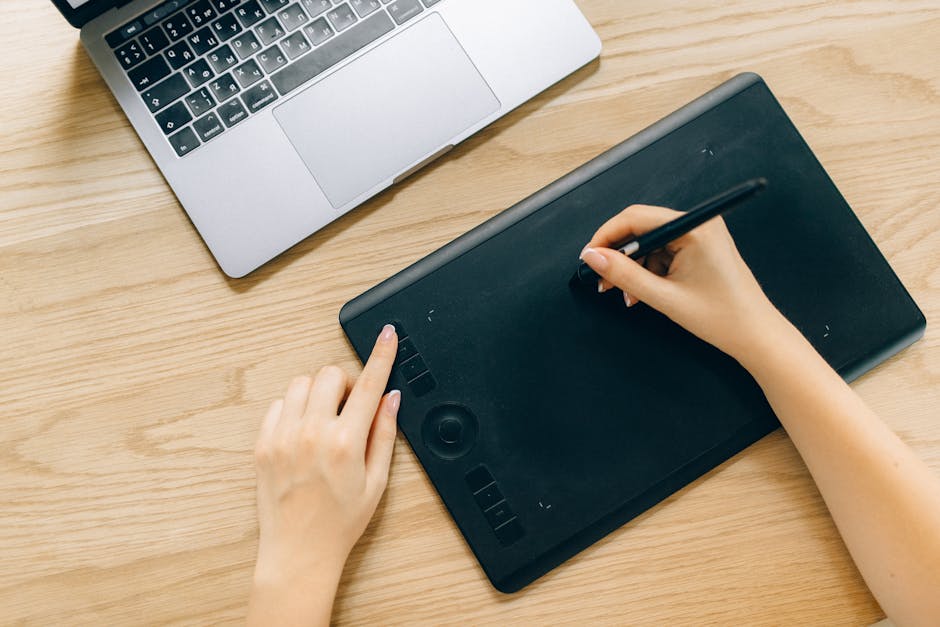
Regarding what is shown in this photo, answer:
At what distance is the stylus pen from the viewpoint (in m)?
0.46

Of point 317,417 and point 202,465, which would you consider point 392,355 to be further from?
point 202,465

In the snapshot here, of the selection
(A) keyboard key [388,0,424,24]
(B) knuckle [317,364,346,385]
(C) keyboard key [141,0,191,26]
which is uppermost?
(C) keyboard key [141,0,191,26]

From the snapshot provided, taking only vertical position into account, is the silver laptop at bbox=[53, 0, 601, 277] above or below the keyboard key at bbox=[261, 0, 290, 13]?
below

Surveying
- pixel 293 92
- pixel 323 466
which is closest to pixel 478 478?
pixel 323 466

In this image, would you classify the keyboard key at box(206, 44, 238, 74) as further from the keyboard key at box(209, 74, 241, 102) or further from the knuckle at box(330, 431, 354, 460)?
the knuckle at box(330, 431, 354, 460)

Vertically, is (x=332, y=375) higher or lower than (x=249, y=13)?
lower

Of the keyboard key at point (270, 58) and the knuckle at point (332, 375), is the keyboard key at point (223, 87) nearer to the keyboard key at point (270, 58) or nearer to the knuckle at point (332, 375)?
the keyboard key at point (270, 58)

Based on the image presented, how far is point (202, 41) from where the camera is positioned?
1.89ft

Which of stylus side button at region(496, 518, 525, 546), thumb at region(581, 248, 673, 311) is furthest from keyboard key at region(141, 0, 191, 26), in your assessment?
stylus side button at region(496, 518, 525, 546)

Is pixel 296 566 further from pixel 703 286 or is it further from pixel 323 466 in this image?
pixel 703 286

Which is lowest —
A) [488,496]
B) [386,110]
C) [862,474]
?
[862,474]

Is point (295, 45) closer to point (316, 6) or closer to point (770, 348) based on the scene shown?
point (316, 6)

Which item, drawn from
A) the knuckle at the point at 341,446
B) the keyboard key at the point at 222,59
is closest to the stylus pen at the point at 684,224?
the knuckle at the point at 341,446

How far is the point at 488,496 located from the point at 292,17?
0.42 metres
